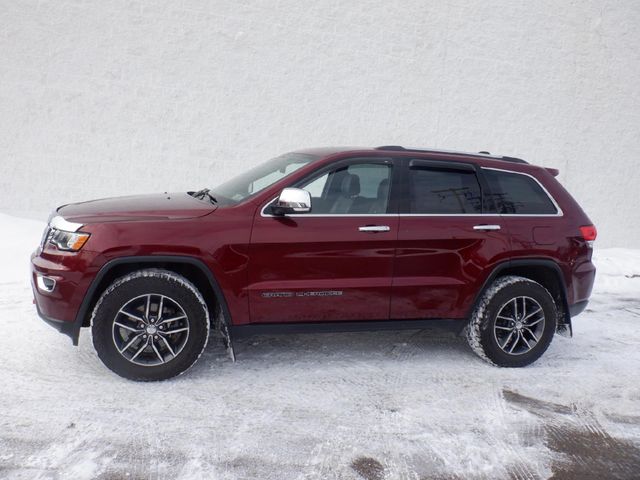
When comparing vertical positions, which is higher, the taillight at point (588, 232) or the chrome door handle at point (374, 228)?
the chrome door handle at point (374, 228)

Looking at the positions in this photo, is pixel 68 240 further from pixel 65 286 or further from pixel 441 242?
pixel 441 242

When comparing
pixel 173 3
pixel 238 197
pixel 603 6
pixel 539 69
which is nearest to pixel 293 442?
pixel 238 197

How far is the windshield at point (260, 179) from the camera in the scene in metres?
4.54

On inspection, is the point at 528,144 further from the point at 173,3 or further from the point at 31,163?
the point at 31,163

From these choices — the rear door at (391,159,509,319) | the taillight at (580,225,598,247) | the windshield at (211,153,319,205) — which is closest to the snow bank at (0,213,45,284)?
the windshield at (211,153,319,205)

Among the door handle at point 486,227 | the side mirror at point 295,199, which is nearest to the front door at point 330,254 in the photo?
the side mirror at point 295,199

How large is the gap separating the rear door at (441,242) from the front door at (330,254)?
0.13m

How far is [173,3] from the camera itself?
30.4 ft

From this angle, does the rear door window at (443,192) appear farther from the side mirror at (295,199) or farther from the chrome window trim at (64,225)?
the chrome window trim at (64,225)

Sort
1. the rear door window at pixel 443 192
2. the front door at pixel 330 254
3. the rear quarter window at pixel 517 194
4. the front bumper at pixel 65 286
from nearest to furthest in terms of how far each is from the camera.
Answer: the front bumper at pixel 65 286
the front door at pixel 330 254
the rear door window at pixel 443 192
the rear quarter window at pixel 517 194

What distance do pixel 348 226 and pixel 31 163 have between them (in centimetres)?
657

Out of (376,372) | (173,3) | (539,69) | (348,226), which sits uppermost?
(173,3)

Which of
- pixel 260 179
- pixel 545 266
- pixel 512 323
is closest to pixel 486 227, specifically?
pixel 545 266

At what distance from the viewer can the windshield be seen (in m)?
4.54
